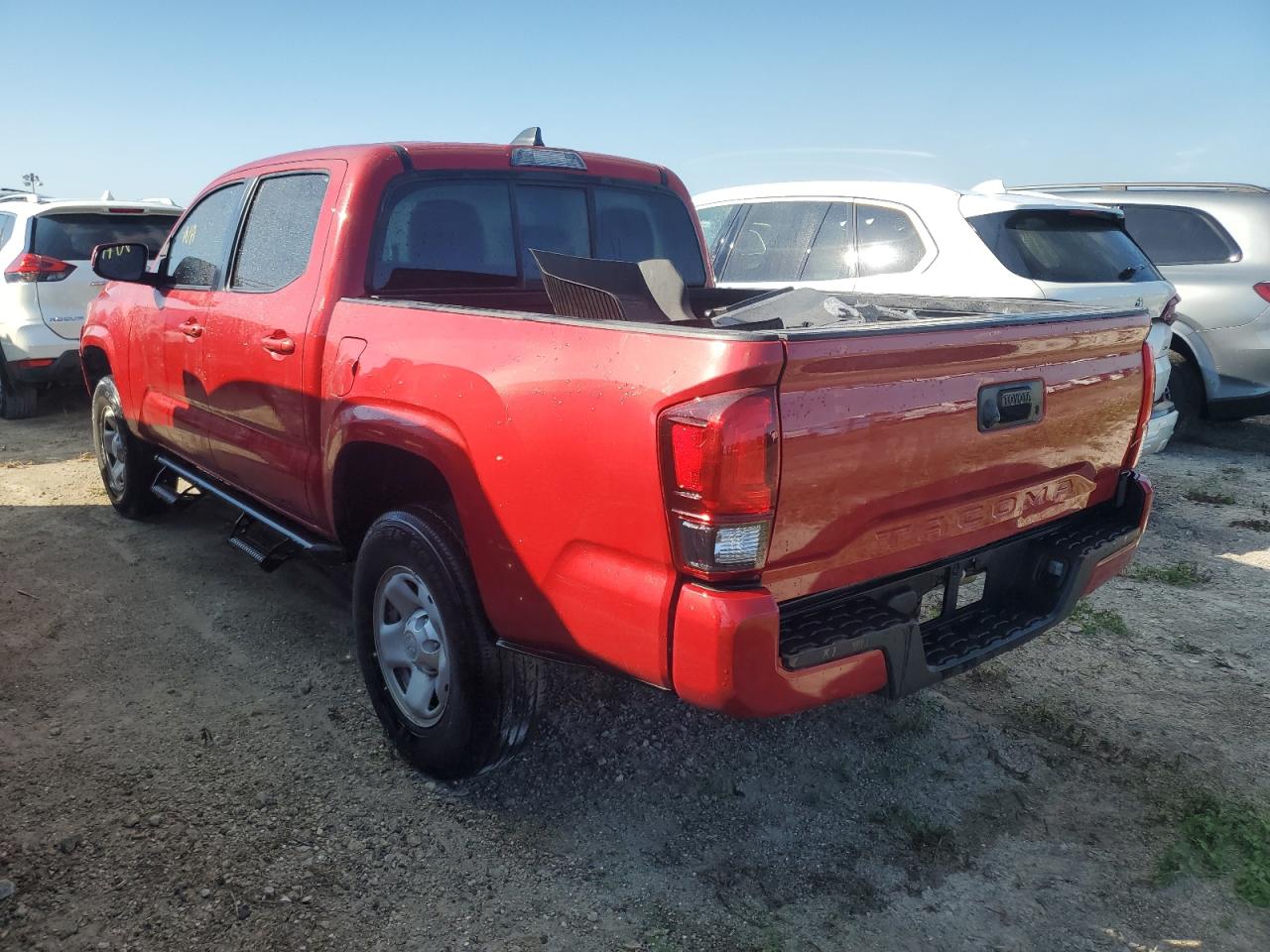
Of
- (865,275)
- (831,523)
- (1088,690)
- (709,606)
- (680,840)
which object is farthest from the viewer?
(865,275)

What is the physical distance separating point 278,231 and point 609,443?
2265 millimetres

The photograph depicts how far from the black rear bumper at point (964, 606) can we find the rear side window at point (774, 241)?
11.4ft

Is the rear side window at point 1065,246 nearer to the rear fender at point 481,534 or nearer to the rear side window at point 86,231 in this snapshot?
the rear fender at point 481,534

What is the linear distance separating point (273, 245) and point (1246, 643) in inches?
169

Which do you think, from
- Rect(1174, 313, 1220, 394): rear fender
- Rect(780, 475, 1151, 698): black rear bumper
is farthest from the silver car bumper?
Rect(780, 475, 1151, 698): black rear bumper

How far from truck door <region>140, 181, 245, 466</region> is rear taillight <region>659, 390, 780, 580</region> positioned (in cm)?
289

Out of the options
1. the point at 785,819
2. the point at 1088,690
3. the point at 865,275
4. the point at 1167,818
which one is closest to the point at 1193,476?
the point at 865,275

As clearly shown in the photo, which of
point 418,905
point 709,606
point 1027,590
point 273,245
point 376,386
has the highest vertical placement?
point 273,245

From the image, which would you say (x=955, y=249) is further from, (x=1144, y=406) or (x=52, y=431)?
(x=52, y=431)

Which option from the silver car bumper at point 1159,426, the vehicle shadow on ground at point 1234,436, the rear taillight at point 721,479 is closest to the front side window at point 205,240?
the rear taillight at point 721,479

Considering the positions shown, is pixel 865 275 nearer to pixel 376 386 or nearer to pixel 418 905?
pixel 376 386

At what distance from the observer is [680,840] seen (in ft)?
8.74

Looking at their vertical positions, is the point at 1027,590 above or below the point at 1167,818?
above

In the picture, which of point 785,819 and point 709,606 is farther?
point 785,819
